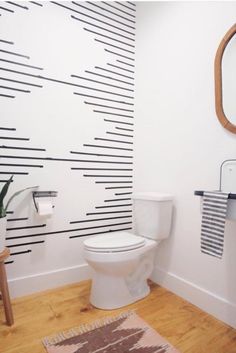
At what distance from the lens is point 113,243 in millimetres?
1564

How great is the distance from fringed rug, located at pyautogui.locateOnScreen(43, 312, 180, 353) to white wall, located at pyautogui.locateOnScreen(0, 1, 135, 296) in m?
0.57

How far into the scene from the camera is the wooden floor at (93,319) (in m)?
1.24

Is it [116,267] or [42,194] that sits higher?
[42,194]

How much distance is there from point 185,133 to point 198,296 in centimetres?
113

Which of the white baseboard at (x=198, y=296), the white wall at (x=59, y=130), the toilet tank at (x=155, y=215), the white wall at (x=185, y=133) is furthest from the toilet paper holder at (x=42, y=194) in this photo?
the white baseboard at (x=198, y=296)

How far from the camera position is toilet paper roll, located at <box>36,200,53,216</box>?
5.48 ft

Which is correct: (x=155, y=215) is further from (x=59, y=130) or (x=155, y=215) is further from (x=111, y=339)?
(x=59, y=130)

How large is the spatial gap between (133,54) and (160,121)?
765mm

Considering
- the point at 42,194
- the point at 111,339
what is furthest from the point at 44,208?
the point at 111,339

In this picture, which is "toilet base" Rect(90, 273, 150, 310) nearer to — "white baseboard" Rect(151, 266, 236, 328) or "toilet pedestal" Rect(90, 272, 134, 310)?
"toilet pedestal" Rect(90, 272, 134, 310)

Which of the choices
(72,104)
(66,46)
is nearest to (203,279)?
(72,104)

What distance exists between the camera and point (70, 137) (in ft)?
6.16

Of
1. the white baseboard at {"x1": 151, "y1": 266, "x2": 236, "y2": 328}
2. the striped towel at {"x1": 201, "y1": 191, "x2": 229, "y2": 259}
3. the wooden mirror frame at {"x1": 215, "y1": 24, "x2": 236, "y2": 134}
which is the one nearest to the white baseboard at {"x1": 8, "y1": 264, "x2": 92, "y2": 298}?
the white baseboard at {"x1": 151, "y1": 266, "x2": 236, "y2": 328}

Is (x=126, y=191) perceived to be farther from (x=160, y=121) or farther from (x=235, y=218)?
(x=235, y=218)
